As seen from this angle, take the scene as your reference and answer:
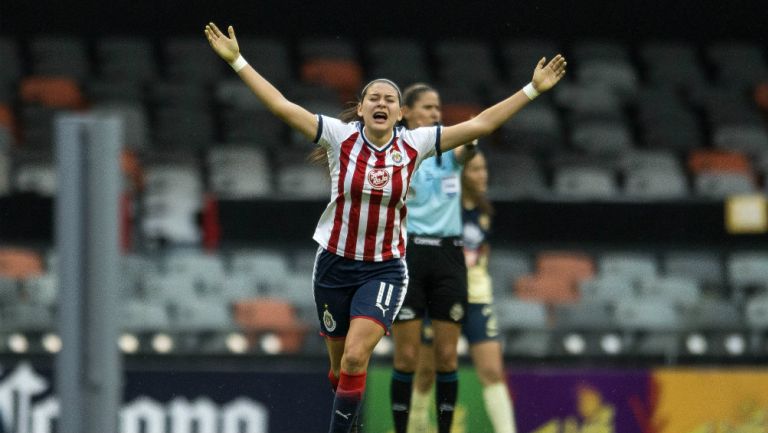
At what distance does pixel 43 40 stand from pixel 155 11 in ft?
4.83

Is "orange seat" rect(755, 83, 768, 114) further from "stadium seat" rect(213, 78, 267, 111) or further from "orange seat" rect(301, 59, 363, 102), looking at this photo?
"stadium seat" rect(213, 78, 267, 111)

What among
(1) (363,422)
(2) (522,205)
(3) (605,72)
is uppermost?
(3) (605,72)

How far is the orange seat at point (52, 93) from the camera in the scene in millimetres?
13789

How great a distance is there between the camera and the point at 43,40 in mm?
14938

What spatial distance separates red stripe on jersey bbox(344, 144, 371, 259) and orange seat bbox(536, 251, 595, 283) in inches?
163

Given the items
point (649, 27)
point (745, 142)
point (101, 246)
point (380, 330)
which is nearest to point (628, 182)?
point (745, 142)

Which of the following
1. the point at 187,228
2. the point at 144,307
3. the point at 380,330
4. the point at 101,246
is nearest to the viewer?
the point at 101,246

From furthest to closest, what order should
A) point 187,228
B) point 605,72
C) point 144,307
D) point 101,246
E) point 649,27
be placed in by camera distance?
point 649,27, point 605,72, point 187,228, point 144,307, point 101,246

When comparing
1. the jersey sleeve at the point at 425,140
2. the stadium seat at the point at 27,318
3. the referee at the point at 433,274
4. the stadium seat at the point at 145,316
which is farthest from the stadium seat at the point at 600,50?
the jersey sleeve at the point at 425,140

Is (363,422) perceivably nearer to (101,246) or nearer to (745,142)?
(101,246)

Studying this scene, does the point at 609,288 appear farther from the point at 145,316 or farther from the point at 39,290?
the point at 39,290

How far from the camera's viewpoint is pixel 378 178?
19.8 feet

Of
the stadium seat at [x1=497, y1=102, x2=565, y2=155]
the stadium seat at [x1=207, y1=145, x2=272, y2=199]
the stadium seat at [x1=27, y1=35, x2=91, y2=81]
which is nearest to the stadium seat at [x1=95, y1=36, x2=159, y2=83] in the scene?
the stadium seat at [x1=27, y1=35, x2=91, y2=81]

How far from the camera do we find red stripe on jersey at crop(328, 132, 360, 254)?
607 cm
